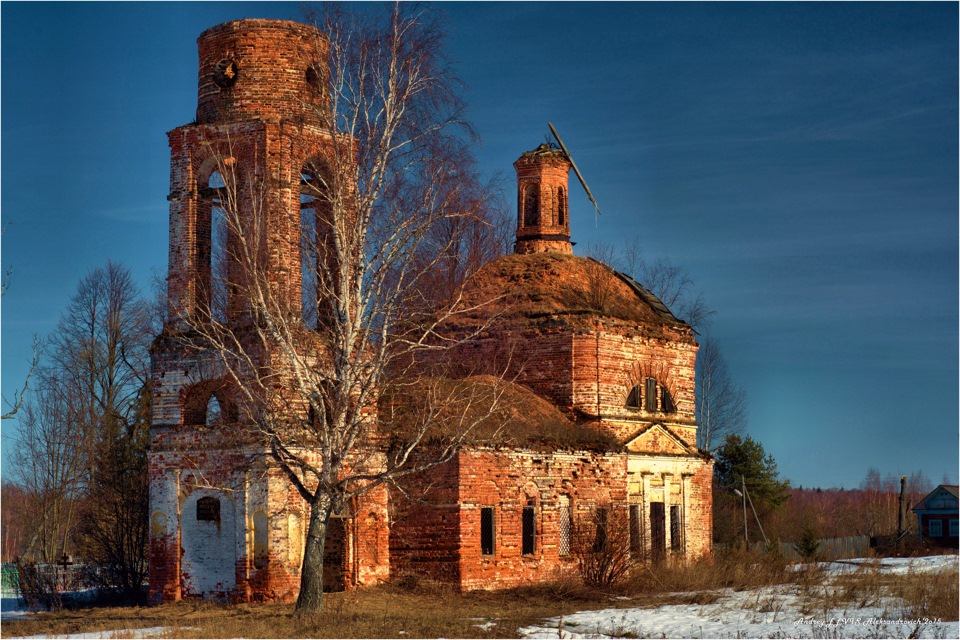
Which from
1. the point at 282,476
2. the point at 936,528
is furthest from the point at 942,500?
the point at 282,476

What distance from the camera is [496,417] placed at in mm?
25203

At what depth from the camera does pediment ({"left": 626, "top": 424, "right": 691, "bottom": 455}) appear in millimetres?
28469

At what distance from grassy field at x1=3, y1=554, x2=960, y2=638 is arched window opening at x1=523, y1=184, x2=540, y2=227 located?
1001 centimetres

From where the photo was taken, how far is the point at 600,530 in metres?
26.2

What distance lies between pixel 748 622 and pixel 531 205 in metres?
15.7

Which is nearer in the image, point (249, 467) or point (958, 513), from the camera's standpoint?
point (249, 467)

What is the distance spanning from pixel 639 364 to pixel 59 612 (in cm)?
1362

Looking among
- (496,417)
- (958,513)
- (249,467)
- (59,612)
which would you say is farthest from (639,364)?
(958,513)

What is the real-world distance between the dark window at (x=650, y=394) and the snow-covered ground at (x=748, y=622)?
7318 mm

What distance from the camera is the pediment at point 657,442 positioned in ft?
93.4

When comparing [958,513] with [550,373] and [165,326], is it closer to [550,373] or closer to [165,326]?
[550,373]

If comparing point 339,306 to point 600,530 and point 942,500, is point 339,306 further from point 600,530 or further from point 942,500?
point 942,500

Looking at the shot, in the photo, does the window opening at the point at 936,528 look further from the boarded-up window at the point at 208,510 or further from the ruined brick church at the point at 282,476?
the boarded-up window at the point at 208,510

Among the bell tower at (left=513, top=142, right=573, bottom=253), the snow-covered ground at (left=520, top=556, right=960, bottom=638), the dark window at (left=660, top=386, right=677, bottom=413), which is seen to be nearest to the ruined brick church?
the dark window at (left=660, top=386, right=677, bottom=413)
